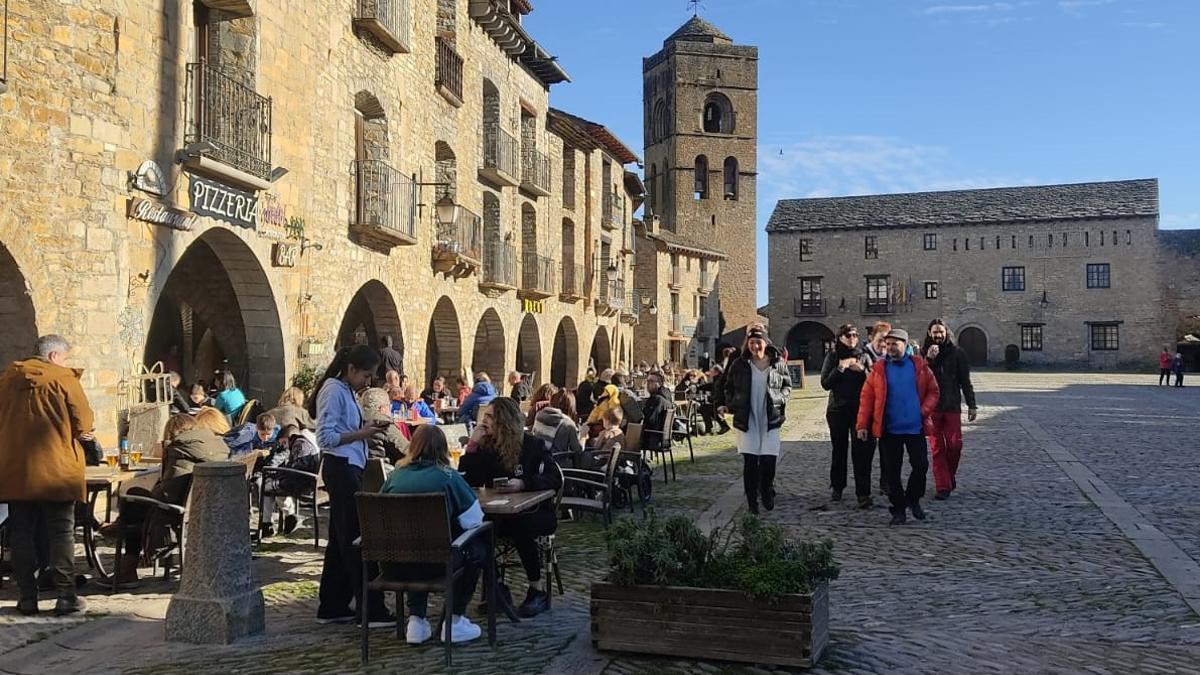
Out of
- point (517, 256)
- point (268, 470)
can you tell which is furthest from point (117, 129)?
point (517, 256)

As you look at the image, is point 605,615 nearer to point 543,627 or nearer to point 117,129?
point 543,627

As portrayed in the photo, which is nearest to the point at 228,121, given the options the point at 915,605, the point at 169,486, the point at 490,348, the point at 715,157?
the point at 169,486

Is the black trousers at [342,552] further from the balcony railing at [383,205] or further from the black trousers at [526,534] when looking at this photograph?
the balcony railing at [383,205]

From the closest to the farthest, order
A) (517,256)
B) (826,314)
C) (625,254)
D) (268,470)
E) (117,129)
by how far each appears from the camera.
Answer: (268,470) → (117,129) → (517,256) → (625,254) → (826,314)

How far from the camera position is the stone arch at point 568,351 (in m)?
29.2

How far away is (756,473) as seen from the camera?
9375 mm

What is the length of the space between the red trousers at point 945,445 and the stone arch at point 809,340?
5049 cm

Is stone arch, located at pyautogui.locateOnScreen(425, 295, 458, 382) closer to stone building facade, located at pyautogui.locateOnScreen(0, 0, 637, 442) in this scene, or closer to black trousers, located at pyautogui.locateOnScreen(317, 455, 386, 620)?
stone building facade, located at pyautogui.locateOnScreen(0, 0, 637, 442)

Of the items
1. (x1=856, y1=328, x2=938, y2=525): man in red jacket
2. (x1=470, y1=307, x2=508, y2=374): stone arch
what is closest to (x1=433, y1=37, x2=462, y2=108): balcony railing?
(x1=470, y1=307, x2=508, y2=374): stone arch

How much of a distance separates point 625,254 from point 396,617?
31.3 metres

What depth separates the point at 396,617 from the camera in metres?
5.49

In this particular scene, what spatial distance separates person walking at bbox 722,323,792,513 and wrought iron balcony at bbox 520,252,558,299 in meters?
14.5

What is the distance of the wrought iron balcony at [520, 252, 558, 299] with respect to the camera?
78.0 ft

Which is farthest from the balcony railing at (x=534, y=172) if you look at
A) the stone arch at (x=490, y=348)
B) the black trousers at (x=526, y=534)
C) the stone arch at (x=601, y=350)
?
the black trousers at (x=526, y=534)
